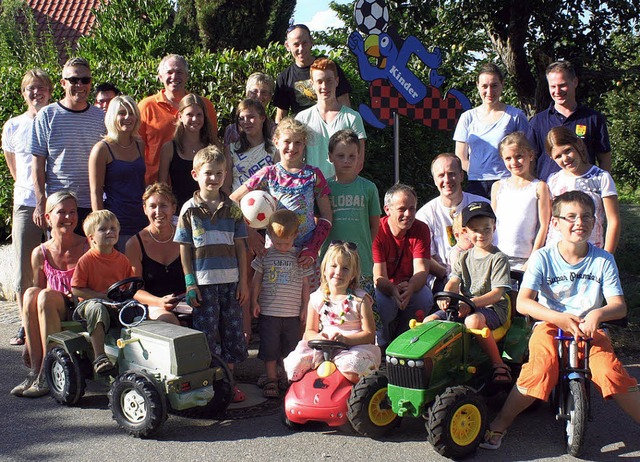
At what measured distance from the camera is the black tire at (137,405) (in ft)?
14.5

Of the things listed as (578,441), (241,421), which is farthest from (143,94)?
(578,441)

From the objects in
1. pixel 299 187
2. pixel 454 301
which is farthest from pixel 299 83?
pixel 454 301

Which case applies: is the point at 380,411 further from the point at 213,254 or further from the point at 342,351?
the point at 213,254

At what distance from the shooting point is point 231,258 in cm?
538

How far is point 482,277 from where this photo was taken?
16.3ft

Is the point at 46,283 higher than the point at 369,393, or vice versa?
the point at 46,283

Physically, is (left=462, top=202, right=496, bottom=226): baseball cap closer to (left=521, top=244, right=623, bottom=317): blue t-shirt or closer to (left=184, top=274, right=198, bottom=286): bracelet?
(left=521, top=244, right=623, bottom=317): blue t-shirt

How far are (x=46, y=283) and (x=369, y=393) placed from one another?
104 inches

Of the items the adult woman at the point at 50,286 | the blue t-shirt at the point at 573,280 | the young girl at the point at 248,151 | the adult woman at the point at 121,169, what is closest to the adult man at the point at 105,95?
the adult woman at the point at 121,169

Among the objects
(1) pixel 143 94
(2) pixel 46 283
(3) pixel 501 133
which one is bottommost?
(2) pixel 46 283

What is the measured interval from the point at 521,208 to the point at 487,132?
981 mm

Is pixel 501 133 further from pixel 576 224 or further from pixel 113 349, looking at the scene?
pixel 113 349

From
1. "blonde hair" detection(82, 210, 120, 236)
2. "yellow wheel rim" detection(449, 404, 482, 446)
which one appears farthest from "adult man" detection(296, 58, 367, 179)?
"yellow wheel rim" detection(449, 404, 482, 446)

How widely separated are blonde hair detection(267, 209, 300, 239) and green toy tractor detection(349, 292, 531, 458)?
1229mm
